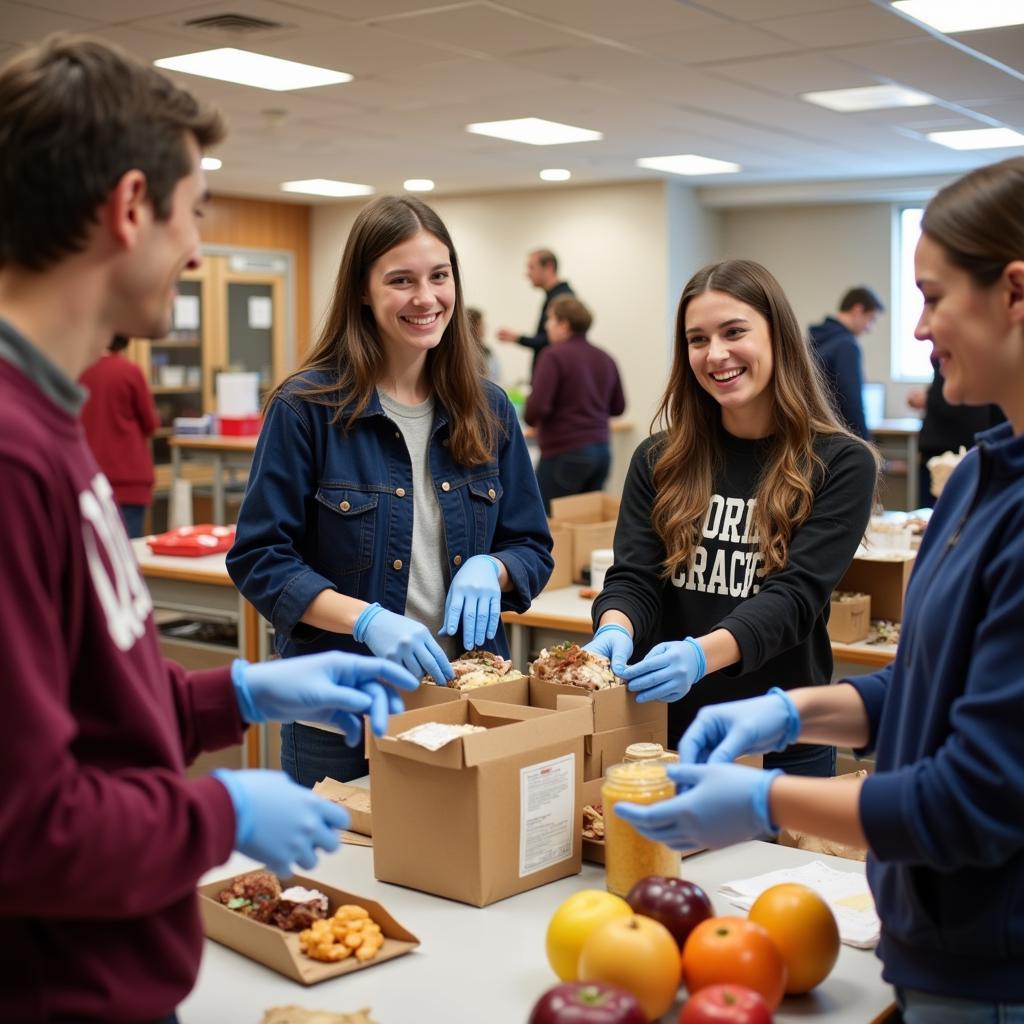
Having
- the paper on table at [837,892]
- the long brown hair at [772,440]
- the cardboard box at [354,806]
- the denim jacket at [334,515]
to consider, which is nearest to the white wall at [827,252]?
the long brown hair at [772,440]

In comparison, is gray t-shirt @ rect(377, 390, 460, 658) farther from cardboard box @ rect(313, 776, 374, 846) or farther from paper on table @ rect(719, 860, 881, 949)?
paper on table @ rect(719, 860, 881, 949)

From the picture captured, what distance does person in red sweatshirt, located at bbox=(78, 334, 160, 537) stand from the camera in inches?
237

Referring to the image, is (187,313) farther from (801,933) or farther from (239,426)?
(801,933)

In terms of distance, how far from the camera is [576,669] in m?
1.79

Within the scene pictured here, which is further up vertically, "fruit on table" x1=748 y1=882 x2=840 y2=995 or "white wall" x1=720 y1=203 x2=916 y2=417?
"white wall" x1=720 y1=203 x2=916 y2=417

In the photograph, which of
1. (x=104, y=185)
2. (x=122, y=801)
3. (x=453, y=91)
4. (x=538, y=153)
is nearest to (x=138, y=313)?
(x=104, y=185)

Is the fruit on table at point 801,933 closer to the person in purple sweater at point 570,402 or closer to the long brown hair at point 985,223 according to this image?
the long brown hair at point 985,223

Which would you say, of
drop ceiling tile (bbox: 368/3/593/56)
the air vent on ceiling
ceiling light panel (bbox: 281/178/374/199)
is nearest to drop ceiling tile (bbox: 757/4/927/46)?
drop ceiling tile (bbox: 368/3/593/56)

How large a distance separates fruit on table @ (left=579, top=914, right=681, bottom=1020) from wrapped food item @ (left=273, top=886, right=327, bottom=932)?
0.37 meters

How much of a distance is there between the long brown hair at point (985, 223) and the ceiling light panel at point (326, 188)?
8565 millimetres

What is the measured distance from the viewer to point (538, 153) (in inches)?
308

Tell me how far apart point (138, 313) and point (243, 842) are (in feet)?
1.48

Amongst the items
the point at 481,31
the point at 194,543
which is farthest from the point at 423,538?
the point at 481,31

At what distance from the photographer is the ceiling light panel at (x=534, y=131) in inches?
268
